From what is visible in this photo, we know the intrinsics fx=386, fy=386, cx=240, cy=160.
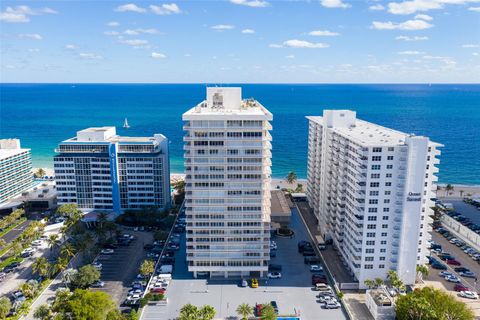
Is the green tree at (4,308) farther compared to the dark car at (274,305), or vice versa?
the dark car at (274,305)

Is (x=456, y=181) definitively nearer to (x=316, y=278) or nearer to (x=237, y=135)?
(x=316, y=278)

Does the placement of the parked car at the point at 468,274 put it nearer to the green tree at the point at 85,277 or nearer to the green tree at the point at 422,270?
the green tree at the point at 422,270

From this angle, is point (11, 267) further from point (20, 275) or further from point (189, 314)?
point (189, 314)

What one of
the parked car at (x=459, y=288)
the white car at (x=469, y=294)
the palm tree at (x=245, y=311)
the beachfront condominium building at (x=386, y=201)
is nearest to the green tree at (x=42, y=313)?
the palm tree at (x=245, y=311)

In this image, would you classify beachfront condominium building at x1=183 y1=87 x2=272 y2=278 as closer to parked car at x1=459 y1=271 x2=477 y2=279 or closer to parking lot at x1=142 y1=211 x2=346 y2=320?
parking lot at x1=142 y1=211 x2=346 y2=320

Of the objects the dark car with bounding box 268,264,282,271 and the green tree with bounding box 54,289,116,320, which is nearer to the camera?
the green tree with bounding box 54,289,116,320

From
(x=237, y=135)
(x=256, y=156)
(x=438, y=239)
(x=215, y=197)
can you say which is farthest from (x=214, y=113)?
(x=438, y=239)

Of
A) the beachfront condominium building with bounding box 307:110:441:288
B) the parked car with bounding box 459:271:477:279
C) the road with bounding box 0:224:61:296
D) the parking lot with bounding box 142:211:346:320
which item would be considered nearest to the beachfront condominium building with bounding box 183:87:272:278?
the parking lot with bounding box 142:211:346:320
